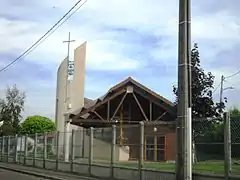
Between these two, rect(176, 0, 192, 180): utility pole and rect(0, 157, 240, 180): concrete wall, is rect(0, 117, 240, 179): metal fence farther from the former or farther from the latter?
rect(176, 0, 192, 180): utility pole

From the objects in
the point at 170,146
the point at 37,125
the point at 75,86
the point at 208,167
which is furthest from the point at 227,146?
the point at 37,125

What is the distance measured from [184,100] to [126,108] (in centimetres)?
3178

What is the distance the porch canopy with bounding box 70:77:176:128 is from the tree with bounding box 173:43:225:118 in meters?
7.21

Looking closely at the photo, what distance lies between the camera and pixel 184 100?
14.9 m

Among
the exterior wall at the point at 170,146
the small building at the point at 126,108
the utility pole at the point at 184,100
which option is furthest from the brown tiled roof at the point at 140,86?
the utility pole at the point at 184,100

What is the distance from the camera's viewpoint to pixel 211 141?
1535 cm

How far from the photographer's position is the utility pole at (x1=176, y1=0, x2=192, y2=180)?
14602 mm

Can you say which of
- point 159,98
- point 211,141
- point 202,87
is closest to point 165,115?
point 159,98

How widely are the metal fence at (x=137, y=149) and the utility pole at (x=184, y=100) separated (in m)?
0.94

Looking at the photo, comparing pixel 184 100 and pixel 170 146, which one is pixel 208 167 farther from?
pixel 170 146

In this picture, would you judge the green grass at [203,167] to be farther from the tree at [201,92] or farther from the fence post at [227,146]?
the tree at [201,92]

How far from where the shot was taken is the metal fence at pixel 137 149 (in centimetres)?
1480

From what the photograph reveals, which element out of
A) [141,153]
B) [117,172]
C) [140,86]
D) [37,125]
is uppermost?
→ [140,86]

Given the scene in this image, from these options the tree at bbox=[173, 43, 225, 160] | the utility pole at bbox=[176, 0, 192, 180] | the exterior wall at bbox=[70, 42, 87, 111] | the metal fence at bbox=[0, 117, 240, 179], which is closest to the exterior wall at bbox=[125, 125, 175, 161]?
the metal fence at bbox=[0, 117, 240, 179]
